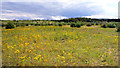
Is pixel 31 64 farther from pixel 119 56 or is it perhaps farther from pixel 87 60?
pixel 119 56

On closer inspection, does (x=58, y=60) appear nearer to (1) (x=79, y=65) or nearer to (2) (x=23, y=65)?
(1) (x=79, y=65)

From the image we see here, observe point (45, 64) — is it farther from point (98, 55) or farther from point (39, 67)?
point (98, 55)

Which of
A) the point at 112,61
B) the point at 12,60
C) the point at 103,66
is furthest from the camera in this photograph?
the point at 12,60

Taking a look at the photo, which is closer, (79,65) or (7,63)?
(79,65)

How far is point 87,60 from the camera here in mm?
3920

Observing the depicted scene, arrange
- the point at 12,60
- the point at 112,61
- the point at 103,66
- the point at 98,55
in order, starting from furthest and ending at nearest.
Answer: the point at 98,55
the point at 12,60
the point at 112,61
the point at 103,66

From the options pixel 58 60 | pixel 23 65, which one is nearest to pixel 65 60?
pixel 58 60

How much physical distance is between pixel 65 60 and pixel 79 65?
690 mm

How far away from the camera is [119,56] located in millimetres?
4188

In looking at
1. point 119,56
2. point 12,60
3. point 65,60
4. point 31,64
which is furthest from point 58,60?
point 119,56

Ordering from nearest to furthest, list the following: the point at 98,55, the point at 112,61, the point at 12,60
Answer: the point at 112,61 → the point at 12,60 → the point at 98,55

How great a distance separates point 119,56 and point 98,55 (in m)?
0.99

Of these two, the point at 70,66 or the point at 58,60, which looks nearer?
the point at 70,66

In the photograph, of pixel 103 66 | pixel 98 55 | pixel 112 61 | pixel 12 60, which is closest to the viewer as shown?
pixel 103 66
